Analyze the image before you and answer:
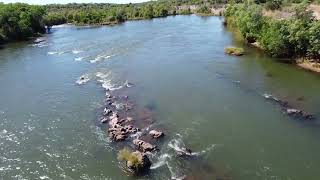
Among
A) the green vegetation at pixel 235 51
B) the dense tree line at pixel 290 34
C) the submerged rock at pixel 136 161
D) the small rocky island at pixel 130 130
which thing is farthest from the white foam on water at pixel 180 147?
the green vegetation at pixel 235 51

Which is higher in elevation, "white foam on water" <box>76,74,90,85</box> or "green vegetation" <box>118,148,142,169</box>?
"white foam on water" <box>76,74,90,85</box>

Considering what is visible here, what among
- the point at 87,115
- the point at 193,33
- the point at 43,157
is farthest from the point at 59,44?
the point at 43,157

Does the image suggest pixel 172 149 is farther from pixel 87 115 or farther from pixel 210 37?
pixel 210 37

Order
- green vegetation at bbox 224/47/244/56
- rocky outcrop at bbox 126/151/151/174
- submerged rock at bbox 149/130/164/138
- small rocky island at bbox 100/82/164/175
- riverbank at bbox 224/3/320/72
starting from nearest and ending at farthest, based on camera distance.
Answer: rocky outcrop at bbox 126/151/151/174 → small rocky island at bbox 100/82/164/175 → submerged rock at bbox 149/130/164/138 → riverbank at bbox 224/3/320/72 → green vegetation at bbox 224/47/244/56

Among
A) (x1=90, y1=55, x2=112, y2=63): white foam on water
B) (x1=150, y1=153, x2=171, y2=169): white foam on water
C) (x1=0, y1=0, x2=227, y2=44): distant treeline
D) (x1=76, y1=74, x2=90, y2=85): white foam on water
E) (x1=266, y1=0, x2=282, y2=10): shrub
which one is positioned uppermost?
(x1=266, y1=0, x2=282, y2=10): shrub

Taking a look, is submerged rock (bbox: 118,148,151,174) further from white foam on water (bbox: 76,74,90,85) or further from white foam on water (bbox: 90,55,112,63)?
white foam on water (bbox: 90,55,112,63)

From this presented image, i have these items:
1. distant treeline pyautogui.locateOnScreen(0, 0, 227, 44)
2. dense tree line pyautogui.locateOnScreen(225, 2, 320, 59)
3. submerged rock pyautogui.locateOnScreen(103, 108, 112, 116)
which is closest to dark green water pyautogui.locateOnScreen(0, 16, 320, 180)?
submerged rock pyautogui.locateOnScreen(103, 108, 112, 116)

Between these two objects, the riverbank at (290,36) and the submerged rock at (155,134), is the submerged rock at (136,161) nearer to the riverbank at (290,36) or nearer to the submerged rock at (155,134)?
the submerged rock at (155,134)
